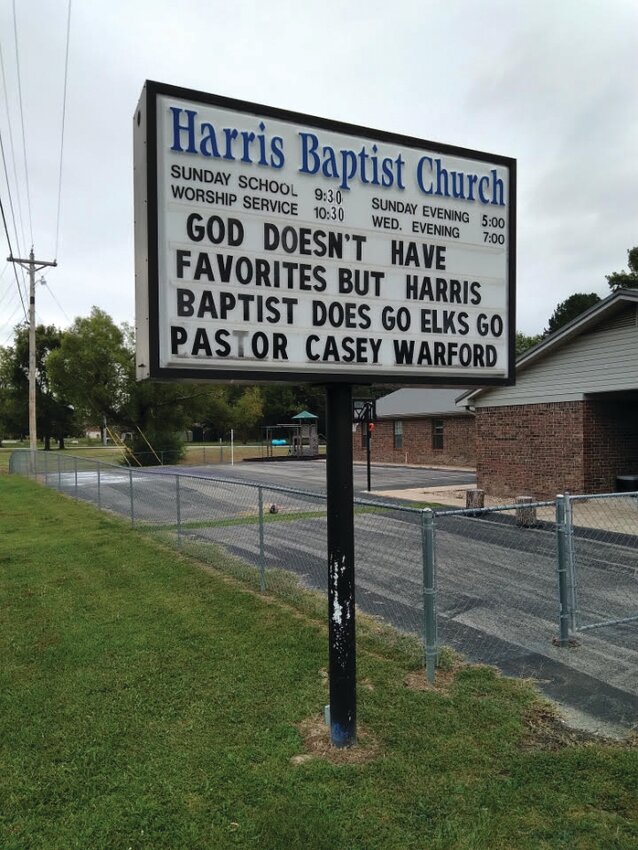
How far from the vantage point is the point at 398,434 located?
3531 cm

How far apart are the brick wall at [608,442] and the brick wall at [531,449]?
0.70ft

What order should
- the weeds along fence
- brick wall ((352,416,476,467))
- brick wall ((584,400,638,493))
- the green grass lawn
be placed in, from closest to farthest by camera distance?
the green grass lawn < the weeds along fence < brick wall ((584,400,638,493)) < brick wall ((352,416,476,467))

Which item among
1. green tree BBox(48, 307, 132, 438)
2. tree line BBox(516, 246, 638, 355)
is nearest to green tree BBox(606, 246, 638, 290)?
tree line BBox(516, 246, 638, 355)

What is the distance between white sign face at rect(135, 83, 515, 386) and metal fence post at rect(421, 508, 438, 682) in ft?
3.67

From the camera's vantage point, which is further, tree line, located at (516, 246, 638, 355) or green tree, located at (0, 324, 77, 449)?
green tree, located at (0, 324, 77, 449)

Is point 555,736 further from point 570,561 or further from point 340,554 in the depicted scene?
point 570,561

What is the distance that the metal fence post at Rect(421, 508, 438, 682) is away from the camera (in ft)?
15.9

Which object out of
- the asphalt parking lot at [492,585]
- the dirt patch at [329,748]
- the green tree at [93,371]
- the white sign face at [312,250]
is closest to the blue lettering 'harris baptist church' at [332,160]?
the white sign face at [312,250]

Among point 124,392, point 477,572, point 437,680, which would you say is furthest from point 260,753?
point 124,392

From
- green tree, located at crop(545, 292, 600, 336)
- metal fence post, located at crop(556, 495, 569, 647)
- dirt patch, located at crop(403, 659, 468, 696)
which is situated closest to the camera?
dirt patch, located at crop(403, 659, 468, 696)

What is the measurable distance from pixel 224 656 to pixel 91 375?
4344 centimetres

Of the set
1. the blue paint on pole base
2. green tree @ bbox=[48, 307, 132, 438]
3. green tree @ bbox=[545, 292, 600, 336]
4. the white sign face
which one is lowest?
the blue paint on pole base

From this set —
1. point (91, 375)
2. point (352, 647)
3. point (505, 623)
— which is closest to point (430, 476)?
point (505, 623)

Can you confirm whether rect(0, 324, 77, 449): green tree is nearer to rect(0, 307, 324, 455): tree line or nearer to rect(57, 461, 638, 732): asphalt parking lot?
rect(0, 307, 324, 455): tree line
